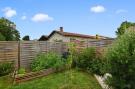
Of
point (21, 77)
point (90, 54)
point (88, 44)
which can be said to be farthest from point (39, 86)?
point (88, 44)

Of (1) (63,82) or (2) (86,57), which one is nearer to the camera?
(1) (63,82)

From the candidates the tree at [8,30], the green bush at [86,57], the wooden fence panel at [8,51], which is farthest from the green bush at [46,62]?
the tree at [8,30]

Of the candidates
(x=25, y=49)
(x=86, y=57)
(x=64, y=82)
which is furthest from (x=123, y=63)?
(x=25, y=49)

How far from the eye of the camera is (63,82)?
49.8ft

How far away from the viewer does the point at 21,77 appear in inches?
598

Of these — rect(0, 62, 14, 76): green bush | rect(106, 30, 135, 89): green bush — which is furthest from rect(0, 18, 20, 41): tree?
rect(106, 30, 135, 89): green bush

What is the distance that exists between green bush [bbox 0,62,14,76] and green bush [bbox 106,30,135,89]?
5683mm

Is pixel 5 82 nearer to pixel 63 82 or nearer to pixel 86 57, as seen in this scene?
pixel 63 82

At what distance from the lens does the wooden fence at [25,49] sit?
58.6 ft

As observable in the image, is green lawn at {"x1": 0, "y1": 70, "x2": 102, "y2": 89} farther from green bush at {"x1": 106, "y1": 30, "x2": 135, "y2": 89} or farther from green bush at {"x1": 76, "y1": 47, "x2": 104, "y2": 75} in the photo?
green bush at {"x1": 106, "y1": 30, "x2": 135, "y2": 89}

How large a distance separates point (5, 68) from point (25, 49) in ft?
10.5

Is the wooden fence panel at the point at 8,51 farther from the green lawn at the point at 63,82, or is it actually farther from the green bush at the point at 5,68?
the green lawn at the point at 63,82

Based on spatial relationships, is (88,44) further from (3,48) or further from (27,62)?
(3,48)

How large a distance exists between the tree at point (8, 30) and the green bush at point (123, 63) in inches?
1524
